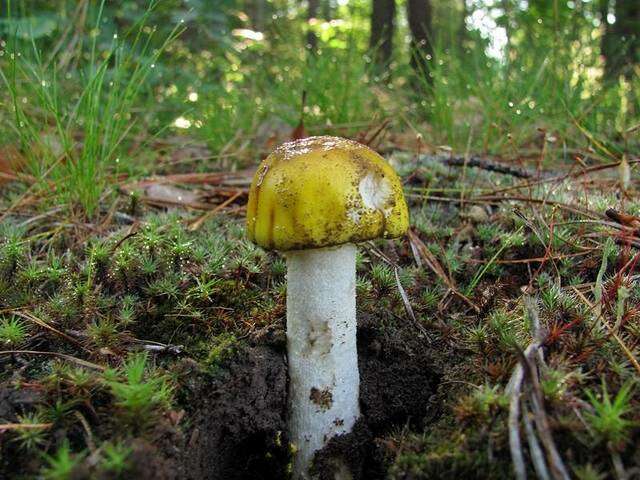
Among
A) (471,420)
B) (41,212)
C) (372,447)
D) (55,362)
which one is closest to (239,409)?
(372,447)

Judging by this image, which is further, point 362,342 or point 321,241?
point 362,342

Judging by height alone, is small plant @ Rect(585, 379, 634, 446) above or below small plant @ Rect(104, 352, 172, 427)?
below

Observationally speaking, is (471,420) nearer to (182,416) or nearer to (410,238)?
(182,416)

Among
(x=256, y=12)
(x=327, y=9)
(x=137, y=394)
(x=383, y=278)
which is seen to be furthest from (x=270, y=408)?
(x=327, y=9)

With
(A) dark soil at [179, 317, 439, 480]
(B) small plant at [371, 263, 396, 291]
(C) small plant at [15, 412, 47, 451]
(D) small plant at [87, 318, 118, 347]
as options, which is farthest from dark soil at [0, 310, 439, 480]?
(D) small plant at [87, 318, 118, 347]

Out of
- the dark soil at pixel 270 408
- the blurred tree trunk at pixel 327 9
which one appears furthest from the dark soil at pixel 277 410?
the blurred tree trunk at pixel 327 9

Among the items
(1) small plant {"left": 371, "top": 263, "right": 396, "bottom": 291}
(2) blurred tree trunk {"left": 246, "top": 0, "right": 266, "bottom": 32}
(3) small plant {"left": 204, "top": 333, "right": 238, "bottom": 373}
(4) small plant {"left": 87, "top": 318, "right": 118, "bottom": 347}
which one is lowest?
(3) small plant {"left": 204, "top": 333, "right": 238, "bottom": 373}

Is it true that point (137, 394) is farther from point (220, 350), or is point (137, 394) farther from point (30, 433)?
point (220, 350)

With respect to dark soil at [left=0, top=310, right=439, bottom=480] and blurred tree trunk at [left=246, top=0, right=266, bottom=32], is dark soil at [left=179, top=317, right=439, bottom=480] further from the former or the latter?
blurred tree trunk at [left=246, top=0, right=266, bottom=32]
